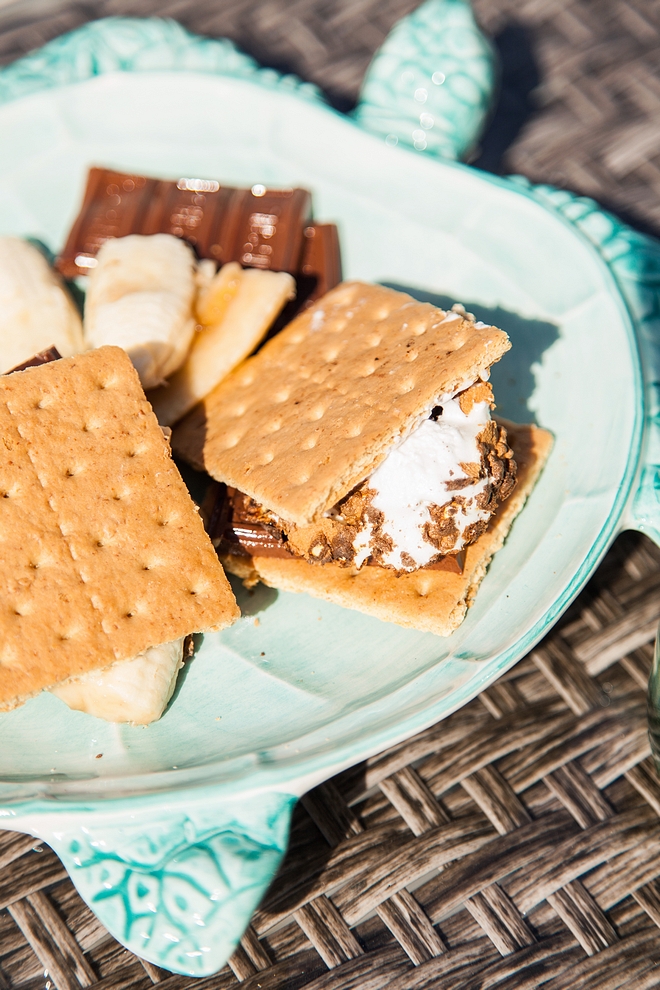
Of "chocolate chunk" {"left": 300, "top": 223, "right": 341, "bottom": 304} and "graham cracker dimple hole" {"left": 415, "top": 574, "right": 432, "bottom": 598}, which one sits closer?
"graham cracker dimple hole" {"left": 415, "top": 574, "right": 432, "bottom": 598}

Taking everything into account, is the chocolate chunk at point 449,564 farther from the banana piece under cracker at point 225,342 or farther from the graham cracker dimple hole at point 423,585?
the banana piece under cracker at point 225,342

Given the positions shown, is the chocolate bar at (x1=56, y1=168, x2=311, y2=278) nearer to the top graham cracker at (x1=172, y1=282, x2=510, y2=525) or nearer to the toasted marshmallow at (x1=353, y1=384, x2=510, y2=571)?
the top graham cracker at (x1=172, y1=282, x2=510, y2=525)

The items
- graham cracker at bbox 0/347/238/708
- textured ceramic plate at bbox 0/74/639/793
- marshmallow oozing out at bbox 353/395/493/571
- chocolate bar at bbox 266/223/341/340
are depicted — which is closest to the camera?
graham cracker at bbox 0/347/238/708

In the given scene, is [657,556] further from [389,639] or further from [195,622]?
[195,622]

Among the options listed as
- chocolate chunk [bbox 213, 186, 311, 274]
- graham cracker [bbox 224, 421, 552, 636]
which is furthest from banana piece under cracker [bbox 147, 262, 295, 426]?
graham cracker [bbox 224, 421, 552, 636]

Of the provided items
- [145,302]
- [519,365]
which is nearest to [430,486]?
[519,365]

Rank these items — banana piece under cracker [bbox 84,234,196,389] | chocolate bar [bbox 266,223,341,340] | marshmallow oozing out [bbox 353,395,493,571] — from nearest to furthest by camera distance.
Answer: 1. marshmallow oozing out [bbox 353,395,493,571]
2. banana piece under cracker [bbox 84,234,196,389]
3. chocolate bar [bbox 266,223,341,340]
